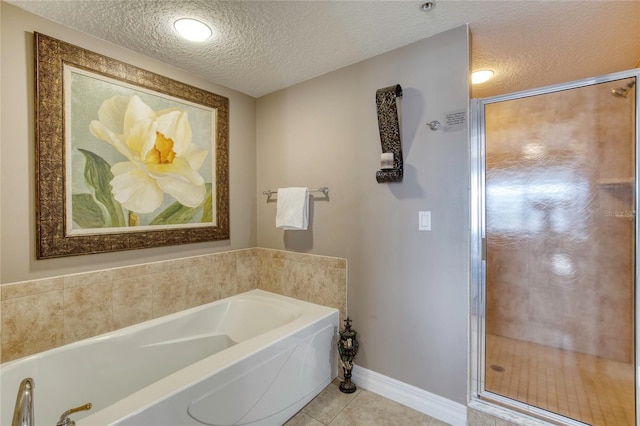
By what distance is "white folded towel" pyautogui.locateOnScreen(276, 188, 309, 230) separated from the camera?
235cm

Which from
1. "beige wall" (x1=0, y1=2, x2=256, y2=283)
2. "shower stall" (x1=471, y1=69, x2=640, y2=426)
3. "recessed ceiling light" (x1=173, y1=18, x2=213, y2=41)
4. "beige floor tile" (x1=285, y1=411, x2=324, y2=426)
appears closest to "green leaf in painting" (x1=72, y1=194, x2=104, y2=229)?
"beige wall" (x1=0, y1=2, x2=256, y2=283)

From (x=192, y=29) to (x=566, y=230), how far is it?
266cm

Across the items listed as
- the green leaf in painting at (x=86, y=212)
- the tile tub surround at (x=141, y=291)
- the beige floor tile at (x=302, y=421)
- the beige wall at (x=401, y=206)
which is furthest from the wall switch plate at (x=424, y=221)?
the green leaf in painting at (x=86, y=212)

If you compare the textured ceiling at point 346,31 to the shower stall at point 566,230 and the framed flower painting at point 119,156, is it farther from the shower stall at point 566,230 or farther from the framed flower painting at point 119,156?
the shower stall at point 566,230

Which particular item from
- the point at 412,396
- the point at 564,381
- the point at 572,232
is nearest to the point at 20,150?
the point at 412,396

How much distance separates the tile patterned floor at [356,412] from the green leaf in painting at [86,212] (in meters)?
1.70

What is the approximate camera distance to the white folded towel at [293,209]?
2346 mm

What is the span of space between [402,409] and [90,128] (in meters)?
2.63

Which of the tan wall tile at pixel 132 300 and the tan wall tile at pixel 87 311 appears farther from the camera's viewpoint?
the tan wall tile at pixel 132 300

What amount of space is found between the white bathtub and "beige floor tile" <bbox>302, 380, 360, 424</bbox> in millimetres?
50

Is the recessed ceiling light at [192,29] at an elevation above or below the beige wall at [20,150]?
above

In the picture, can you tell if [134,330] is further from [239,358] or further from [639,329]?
[639,329]

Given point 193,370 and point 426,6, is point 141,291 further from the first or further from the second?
point 426,6

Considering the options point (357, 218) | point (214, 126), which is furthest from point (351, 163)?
point (214, 126)
